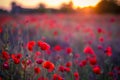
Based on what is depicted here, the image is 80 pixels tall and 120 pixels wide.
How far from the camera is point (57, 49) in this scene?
8.18 ft

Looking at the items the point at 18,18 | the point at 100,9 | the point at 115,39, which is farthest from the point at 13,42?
the point at 115,39

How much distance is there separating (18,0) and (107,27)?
159 centimetres

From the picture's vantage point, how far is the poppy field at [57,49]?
2.16 meters

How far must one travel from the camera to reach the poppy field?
2158mm

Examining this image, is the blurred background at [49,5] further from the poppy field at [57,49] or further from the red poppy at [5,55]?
the red poppy at [5,55]

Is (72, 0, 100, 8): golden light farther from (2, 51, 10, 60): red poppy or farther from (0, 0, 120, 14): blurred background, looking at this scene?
(2, 51, 10, 60): red poppy

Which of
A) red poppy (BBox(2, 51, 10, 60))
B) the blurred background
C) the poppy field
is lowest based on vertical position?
the poppy field

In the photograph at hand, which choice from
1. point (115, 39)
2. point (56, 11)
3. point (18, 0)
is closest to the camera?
point (18, 0)

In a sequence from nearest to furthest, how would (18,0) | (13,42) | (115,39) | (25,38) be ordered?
1. (13,42)
2. (18,0)
3. (25,38)
4. (115,39)

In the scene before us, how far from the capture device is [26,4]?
2.79 metres

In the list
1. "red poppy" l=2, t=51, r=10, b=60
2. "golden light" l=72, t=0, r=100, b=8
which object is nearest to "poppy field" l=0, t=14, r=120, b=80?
"red poppy" l=2, t=51, r=10, b=60

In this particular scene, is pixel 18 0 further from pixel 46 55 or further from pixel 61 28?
pixel 61 28

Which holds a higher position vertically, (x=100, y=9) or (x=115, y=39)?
(x=100, y=9)

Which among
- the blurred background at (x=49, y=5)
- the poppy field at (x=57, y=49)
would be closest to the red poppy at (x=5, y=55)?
the poppy field at (x=57, y=49)
